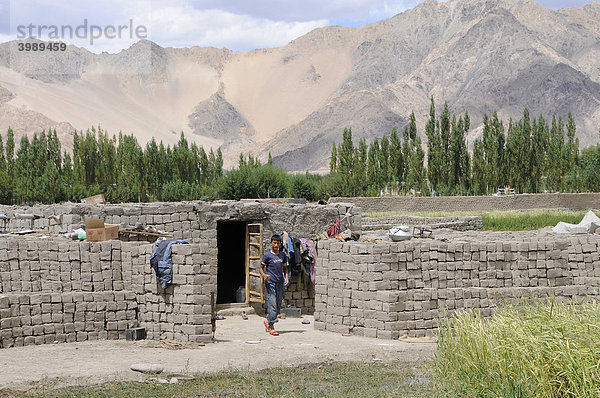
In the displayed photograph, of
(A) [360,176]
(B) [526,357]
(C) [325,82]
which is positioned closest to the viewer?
(B) [526,357]

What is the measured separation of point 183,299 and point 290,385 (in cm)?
325

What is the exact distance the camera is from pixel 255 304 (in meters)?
14.8

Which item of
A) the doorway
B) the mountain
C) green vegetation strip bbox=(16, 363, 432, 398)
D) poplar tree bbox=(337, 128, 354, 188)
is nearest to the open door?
the doorway

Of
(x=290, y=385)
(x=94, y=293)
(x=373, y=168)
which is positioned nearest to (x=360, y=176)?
(x=373, y=168)

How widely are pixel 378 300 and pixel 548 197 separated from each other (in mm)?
29168

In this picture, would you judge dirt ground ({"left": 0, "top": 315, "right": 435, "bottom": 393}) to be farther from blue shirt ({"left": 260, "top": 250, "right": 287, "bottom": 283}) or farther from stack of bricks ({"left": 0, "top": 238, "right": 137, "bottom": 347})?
blue shirt ({"left": 260, "top": 250, "right": 287, "bottom": 283})

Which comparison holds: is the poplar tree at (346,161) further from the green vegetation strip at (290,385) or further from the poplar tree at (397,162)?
the green vegetation strip at (290,385)

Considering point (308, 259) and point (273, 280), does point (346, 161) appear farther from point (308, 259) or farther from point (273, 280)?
point (273, 280)

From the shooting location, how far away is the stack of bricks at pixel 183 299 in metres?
10.6

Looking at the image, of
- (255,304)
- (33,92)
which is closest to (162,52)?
(33,92)

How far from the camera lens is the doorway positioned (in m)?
16.6

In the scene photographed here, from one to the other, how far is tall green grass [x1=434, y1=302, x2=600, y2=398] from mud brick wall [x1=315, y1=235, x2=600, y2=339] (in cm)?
355

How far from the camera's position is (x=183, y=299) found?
35.2ft

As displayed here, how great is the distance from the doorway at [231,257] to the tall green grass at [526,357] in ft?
31.1
